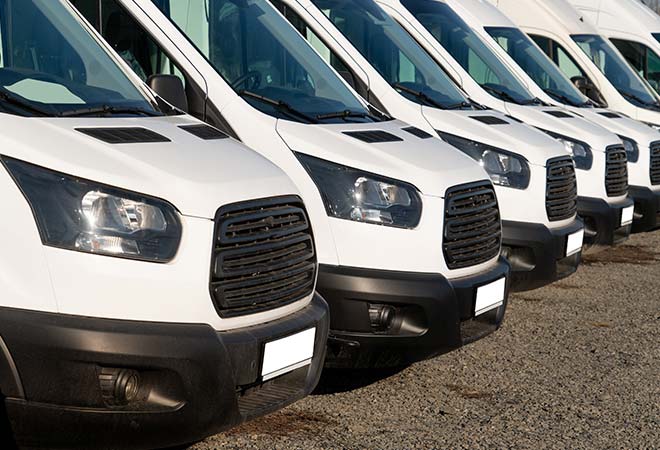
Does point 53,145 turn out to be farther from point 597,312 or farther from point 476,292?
point 597,312

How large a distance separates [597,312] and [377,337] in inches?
128

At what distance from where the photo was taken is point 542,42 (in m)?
13.4

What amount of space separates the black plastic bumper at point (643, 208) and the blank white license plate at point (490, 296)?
5.09m

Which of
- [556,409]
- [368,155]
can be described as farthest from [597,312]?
[368,155]

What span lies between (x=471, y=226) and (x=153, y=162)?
2271mm

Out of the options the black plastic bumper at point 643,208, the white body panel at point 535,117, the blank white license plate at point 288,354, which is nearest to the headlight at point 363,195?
the blank white license plate at point 288,354

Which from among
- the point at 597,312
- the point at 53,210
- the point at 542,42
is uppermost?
the point at 53,210

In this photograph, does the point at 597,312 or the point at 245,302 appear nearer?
the point at 245,302

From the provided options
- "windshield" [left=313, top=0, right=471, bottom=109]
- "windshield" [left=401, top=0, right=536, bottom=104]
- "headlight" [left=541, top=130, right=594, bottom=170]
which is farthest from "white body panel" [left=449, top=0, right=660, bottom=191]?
"windshield" [left=313, top=0, right=471, bottom=109]

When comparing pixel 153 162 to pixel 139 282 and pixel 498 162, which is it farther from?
pixel 498 162

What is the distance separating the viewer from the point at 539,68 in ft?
38.5

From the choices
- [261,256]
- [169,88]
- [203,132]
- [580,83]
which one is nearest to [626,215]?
[580,83]

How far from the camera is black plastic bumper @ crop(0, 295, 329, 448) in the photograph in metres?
3.88

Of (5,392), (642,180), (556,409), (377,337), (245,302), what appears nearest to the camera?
(5,392)
